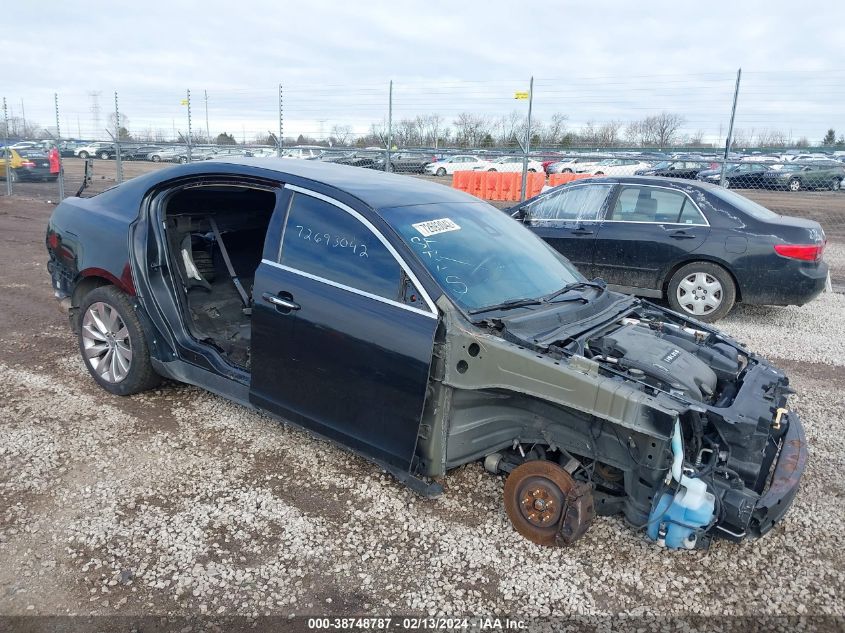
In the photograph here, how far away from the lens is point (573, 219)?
7.67 metres

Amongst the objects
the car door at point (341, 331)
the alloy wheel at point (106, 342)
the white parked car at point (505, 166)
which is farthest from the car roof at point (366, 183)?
the white parked car at point (505, 166)

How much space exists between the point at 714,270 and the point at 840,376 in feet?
6.00

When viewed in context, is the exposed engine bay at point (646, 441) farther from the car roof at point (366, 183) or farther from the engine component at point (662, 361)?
the car roof at point (366, 183)

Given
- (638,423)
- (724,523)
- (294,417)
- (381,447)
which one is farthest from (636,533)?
(294,417)

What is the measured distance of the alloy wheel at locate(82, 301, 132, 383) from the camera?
172 inches

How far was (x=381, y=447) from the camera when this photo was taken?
3.22 m

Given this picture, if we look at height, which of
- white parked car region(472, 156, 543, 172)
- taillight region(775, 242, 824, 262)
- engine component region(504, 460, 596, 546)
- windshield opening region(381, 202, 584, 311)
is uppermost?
white parked car region(472, 156, 543, 172)

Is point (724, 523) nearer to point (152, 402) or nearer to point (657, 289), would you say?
point (152, 402)

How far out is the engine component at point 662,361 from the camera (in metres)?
3.05

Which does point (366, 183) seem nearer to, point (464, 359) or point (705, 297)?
point (464, 359)

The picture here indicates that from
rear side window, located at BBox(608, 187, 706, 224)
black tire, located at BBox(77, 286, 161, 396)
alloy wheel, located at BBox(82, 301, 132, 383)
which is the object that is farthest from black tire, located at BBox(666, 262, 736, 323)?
alloy wheel, located at BBox(82, 301, 132, 383)

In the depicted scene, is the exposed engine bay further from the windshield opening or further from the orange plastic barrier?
the orange plastic barrier

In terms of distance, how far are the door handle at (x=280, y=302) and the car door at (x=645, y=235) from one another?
4907 millimetres

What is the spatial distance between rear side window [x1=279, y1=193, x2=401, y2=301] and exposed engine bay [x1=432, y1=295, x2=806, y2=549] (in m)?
0.61
